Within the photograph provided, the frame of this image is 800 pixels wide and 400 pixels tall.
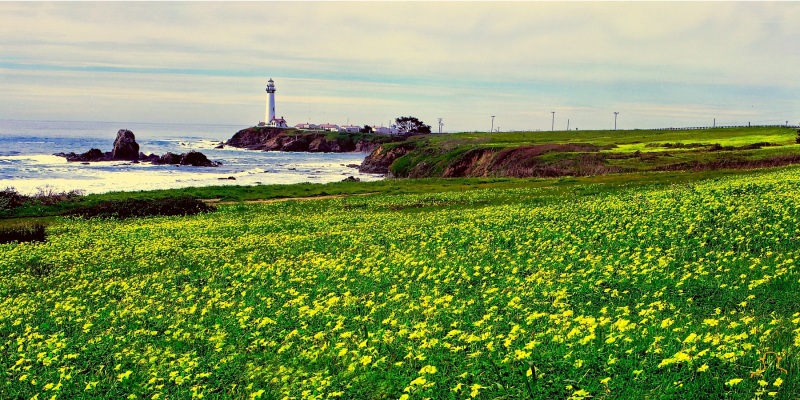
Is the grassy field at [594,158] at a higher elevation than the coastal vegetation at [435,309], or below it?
higher

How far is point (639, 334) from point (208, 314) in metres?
9.90

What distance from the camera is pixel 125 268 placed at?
2353cm

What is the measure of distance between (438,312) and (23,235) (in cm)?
2938

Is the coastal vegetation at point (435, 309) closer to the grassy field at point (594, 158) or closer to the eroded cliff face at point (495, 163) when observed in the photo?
the grassy field at point (594, 158)

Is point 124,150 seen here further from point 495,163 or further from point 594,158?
point 594,158

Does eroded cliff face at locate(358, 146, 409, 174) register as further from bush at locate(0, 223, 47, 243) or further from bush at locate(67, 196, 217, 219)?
bush at locate(0, 223, 47, 243)

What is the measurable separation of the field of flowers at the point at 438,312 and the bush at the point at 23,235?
5.71 metres

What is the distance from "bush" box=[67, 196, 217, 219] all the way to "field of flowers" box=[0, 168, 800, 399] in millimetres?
16726

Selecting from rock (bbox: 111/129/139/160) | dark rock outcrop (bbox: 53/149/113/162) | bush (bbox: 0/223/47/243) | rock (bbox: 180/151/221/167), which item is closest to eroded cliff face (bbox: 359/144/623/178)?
rock (bbox: 180/151/221/167)

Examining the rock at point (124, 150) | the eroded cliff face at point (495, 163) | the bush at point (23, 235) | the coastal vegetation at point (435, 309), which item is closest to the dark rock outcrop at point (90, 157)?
the rock at point (124, 150)

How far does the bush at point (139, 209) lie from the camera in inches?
1737

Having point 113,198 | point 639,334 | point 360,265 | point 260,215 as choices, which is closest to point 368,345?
point 639,334

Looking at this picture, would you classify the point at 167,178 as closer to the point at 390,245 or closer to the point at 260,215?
the point at 260,215

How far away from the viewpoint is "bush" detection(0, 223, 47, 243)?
32.8m
